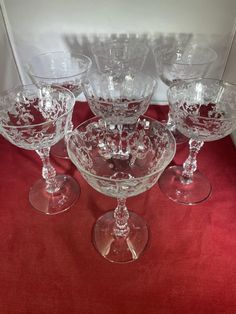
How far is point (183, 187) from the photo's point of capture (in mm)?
759

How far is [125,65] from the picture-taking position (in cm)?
85

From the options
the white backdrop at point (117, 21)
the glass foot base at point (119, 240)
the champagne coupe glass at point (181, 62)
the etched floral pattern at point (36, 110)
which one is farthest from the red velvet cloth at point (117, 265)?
the white backdrop at point (117, 21)

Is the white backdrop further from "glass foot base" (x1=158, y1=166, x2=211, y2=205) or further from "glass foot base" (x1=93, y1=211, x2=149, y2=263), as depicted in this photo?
"glass foot base" (x1=93, y1=211, x2=149, y2=263)

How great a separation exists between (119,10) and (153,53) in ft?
0.49

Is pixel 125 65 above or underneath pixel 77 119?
above

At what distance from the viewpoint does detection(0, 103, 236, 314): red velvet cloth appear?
525mm

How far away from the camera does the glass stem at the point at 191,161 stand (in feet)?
2.39

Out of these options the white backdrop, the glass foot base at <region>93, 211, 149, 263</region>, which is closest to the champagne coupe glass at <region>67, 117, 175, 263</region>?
the glass foot base at <region>93, 211, 149, 263</region>

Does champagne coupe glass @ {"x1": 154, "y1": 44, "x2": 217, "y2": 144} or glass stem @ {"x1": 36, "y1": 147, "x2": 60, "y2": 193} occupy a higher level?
champagne coupe glass @ {"x1": 154, "y1": 44, "x2": 217, "y2": 144}

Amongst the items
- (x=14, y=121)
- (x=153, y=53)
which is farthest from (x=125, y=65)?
(x=14, y=121)

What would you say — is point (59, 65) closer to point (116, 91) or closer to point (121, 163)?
point (116, 91)

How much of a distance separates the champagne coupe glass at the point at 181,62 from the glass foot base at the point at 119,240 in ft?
1.02

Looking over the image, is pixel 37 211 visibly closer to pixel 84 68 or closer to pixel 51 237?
pixel 51 237

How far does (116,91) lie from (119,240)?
0.40 meters
